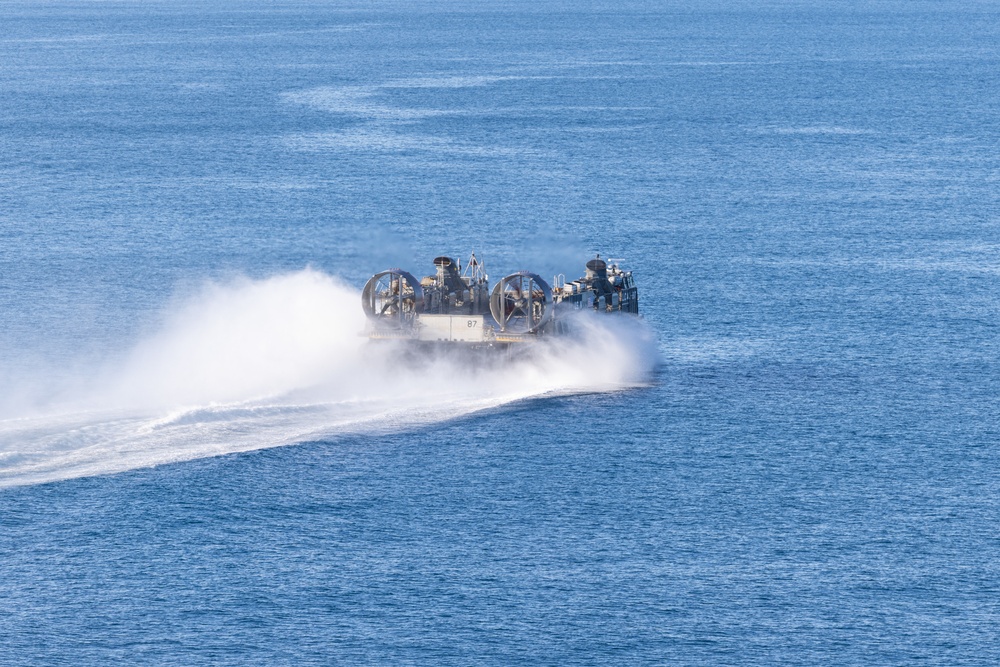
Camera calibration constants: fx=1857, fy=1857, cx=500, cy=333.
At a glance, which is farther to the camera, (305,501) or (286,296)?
(286,296)

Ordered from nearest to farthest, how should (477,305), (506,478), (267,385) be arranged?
(506,478) → (267,385) → (477,305)

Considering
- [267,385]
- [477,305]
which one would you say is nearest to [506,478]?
[267,385]

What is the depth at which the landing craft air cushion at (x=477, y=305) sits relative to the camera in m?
119

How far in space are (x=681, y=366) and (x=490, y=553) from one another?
39201 millimetres

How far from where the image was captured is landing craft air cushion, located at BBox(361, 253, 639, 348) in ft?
390

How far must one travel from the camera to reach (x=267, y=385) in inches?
4444

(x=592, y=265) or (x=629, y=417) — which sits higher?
(x=592, y=265)

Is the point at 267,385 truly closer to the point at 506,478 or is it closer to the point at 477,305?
the point at 477,305

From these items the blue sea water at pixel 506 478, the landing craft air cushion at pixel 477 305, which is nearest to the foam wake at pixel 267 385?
the blue sea water at pixel 506 478

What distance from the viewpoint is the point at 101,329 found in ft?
449

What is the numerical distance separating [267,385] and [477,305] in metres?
18.7

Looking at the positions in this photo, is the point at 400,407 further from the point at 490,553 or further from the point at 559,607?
the point at 559,607

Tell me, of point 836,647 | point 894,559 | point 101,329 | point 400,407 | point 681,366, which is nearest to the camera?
point 836,647

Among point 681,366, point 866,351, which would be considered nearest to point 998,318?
point 866,351
